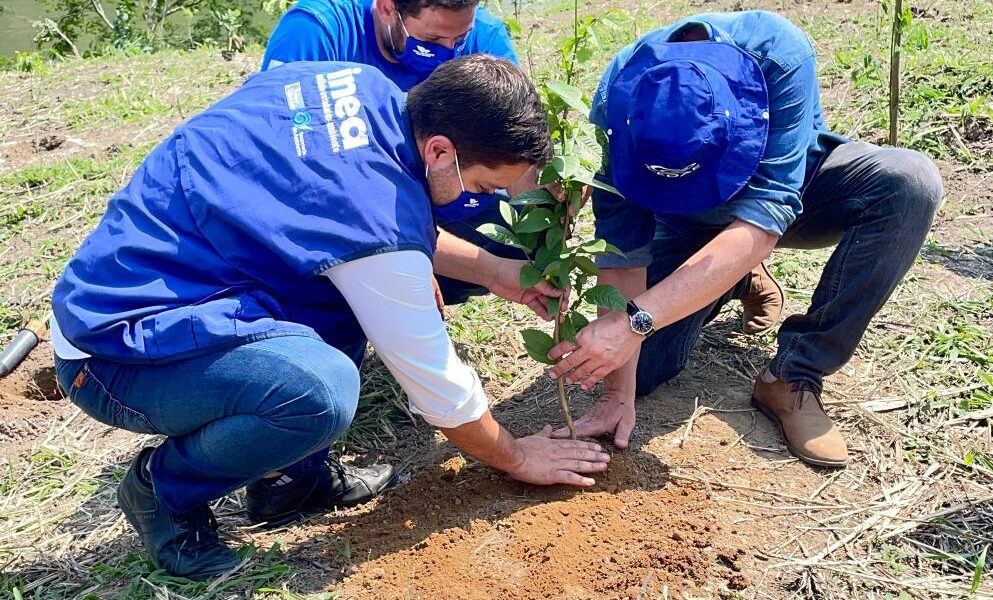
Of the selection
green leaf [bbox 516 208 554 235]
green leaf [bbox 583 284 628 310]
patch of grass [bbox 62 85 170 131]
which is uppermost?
green leaf [bbox 516 208 554 235]

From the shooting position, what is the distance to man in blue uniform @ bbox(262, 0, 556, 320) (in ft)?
8.86

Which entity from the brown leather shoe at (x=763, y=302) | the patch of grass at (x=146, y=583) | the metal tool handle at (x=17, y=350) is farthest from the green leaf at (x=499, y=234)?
the metal tool handle at (x=17, y=350)

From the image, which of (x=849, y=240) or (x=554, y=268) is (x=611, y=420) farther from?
(x=849, y=240)

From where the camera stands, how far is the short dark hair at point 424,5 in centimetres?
277

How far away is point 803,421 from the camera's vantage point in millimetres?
2707

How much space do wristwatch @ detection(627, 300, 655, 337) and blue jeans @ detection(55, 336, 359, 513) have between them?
2.33 ft

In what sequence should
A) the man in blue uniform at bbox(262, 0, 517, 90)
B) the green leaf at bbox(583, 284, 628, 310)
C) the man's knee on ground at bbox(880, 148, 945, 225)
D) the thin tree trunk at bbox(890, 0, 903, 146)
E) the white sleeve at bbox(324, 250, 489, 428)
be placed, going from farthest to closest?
the thin tree trunk at bbox(890, 0, 903, 146), the man in blue uniform at bbox(262, 0, 517, 90), the man's knee on ground at bbox(880, 148, 945, 225), the green leaf at bbox(583, 284, 628, 310), the white sleeve at bbox(324, 250, 489, 428)

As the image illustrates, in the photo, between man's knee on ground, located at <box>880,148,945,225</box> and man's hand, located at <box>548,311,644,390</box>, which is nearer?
man's hand, located at <box>548,311,644,390</box>

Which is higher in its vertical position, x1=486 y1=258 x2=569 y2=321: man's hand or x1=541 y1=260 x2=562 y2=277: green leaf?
x1=541 y1=260 x2=562 y2=277: green leaf

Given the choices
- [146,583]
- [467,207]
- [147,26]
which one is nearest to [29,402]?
[146,583]

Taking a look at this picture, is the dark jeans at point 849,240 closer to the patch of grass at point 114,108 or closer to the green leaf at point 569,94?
the green leaf at point 569,94

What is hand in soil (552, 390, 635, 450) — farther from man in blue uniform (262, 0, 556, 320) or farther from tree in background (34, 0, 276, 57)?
tree in background (34, 0, 276, 57)

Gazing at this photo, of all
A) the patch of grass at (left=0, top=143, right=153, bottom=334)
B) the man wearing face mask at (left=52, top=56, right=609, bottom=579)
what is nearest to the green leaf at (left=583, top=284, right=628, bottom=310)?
the man wearing face mask at (left=52, top=56, right=609, bottom=579)

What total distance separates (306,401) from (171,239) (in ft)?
1.52
